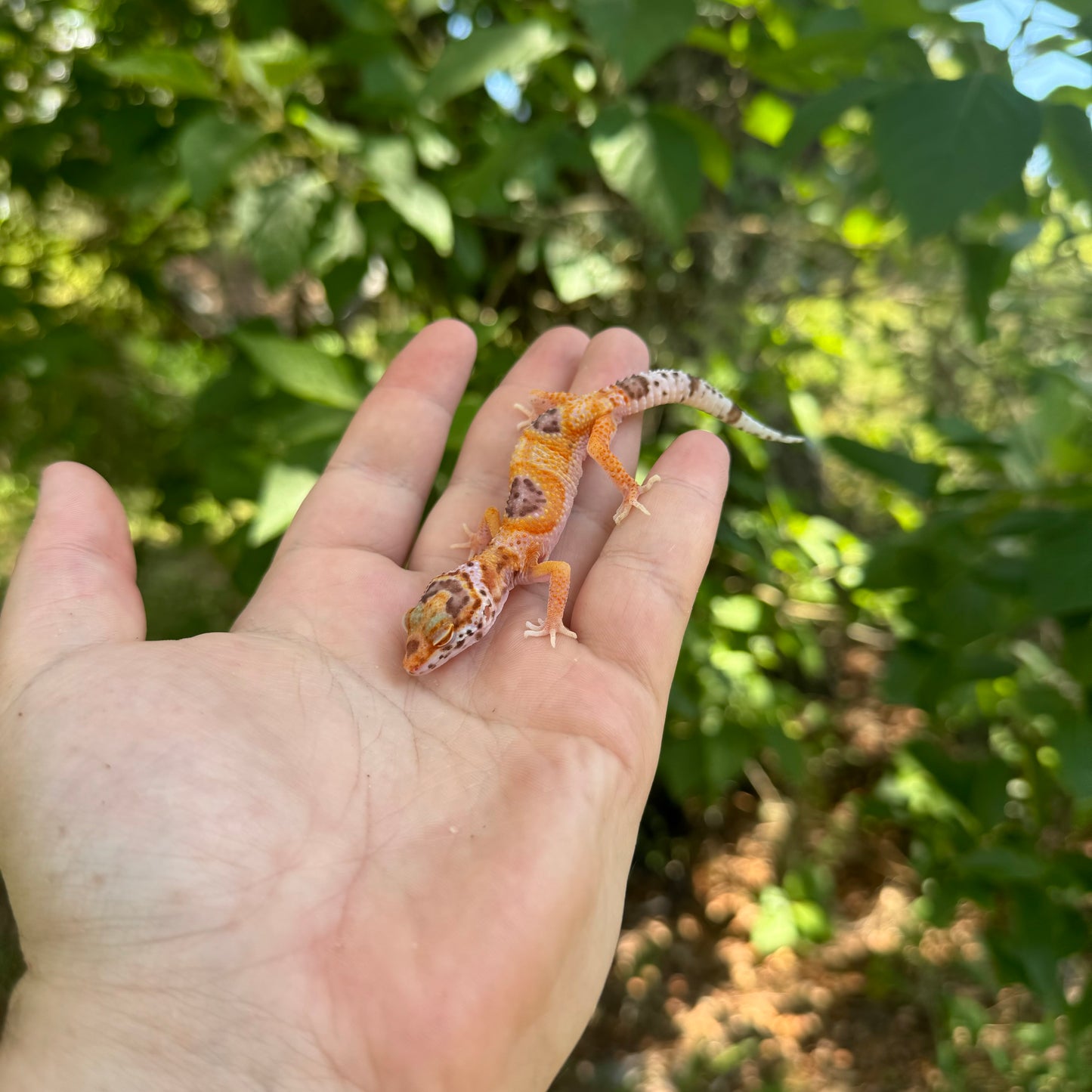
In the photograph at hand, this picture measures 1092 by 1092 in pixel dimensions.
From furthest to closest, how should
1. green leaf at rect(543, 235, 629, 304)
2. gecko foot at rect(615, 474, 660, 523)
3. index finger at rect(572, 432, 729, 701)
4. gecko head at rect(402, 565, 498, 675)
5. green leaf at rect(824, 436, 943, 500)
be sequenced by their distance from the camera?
green leaf at rect(543, 235, 629, 304)
green leaf at rect(824, 436, 943, 500)
gecko foot at rect(615, 474, 660, 523)
gecko head at rect(402, 565, 498, 675)
index finger at rect(572, 432, 729, 701)

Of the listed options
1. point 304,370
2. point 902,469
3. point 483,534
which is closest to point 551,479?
point 483,534

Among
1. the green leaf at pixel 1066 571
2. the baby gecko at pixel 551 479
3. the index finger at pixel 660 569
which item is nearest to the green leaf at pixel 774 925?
the baby gecko at pixel 551 479

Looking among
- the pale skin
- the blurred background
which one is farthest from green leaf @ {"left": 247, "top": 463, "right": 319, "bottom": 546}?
the pale skin

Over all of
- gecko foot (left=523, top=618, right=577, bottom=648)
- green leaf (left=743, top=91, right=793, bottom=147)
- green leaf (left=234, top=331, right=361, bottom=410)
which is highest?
green leaf (left=743, top=91, right=793, bottom=147)

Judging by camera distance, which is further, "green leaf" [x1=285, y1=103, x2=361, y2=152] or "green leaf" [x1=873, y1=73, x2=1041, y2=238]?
"green leaf" [x1=285, y1=103, x2=361, y2=152]

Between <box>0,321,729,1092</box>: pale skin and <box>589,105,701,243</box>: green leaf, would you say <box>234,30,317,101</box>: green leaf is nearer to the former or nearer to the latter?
<box>589,105,701,243</box>: green leaf

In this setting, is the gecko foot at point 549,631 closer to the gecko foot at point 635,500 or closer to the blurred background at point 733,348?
the gecko foot at point 635,500

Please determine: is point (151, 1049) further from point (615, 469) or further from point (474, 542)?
point (615, 469)

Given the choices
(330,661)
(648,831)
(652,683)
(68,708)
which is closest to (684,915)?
(648,831)
